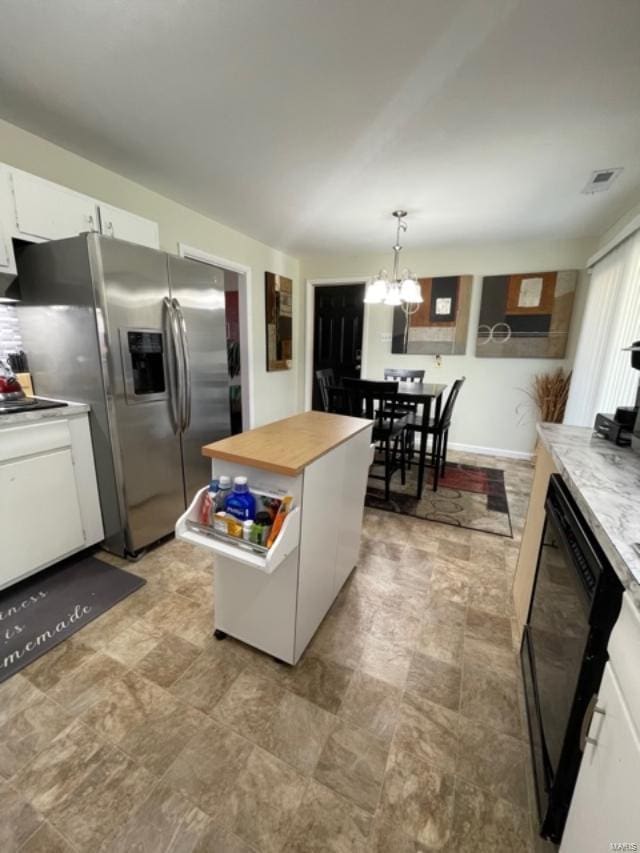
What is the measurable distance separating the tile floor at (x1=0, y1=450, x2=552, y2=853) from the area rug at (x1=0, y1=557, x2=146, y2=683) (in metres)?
0.08

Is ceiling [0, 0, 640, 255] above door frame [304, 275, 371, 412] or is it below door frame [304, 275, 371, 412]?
above

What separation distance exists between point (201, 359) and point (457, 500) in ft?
7.85

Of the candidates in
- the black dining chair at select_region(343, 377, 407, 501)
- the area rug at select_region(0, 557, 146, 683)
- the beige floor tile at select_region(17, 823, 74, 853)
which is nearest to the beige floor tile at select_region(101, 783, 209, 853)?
the beige floor tile at select_region(17, 823, 74, 853)

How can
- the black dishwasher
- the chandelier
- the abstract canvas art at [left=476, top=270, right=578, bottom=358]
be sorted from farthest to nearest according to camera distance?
the abstract canvas art at [left=476, top=270, right=578, bottom=358], the chandelier, the black dishwasher

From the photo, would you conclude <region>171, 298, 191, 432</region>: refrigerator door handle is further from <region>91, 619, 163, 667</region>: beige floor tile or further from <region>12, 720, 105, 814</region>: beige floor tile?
<region>12, 720, 105, 814</region>: beige floor tile

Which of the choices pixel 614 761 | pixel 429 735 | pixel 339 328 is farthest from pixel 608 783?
pixel 339 328

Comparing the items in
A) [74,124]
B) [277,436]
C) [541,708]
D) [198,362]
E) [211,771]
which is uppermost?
[74,124]

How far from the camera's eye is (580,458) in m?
1.19

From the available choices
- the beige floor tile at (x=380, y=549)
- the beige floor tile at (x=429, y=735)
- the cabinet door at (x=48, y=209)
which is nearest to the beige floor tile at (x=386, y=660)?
the beige floor tile at (x=429, y=735)

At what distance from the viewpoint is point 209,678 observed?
54.4 inches

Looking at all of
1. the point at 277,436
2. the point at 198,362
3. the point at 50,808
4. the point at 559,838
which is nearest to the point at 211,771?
the point at 50,808

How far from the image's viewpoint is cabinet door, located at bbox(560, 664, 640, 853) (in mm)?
546

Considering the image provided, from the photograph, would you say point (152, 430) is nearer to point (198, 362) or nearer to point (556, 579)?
point (198, 362)

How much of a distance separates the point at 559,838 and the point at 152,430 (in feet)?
7.47
